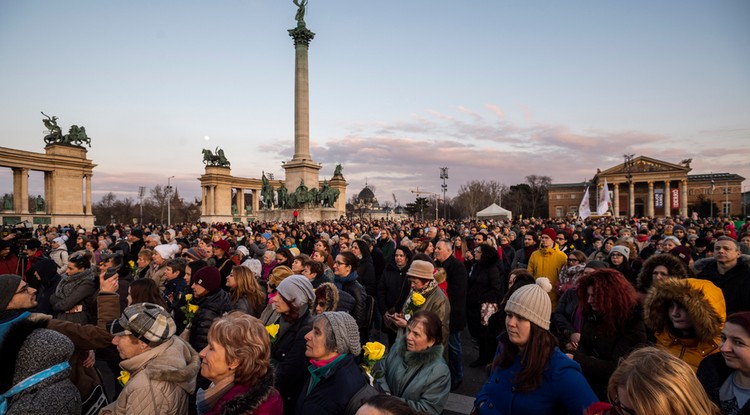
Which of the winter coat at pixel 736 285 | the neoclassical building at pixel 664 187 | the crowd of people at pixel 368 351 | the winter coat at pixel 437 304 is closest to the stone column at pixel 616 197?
the neoclassical building at pixel 664 187

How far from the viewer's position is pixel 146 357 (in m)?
3.04

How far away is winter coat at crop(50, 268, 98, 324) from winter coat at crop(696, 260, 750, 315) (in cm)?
753

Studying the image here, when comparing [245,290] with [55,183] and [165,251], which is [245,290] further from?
[55,183]

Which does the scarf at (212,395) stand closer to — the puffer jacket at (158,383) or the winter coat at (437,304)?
the puffer jacket at (158,383)

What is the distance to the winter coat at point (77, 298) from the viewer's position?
501 cm

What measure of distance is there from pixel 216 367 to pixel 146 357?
23.3 inches

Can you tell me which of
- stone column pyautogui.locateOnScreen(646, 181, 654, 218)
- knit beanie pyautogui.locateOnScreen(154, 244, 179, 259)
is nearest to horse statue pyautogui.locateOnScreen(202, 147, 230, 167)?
knit beanie pyautogui.locateOnScreen(154, 244, 179, 259)

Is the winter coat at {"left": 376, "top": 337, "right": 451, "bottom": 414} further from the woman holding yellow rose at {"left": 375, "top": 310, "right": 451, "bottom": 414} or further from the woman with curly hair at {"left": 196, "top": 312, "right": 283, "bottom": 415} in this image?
the woman with curly hair at {"left": 196, "top": 312, "right": 283, "bottom": 415}

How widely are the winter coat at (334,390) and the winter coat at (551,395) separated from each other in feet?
2.86

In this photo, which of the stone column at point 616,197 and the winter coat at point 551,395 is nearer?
the winter coat at point 551,395

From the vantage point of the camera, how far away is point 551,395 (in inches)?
100

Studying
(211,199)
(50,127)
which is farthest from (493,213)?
(50,127)

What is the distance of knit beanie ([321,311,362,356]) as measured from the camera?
304cm

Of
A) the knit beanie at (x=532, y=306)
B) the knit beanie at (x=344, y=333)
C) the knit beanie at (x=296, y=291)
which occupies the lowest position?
the knit beanie at (x=344, y=333)
